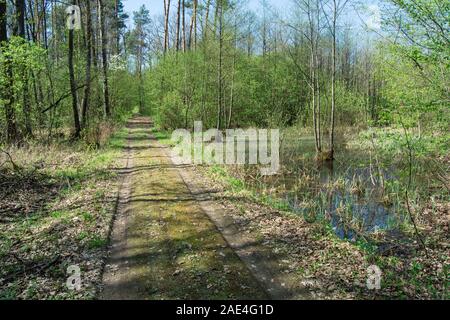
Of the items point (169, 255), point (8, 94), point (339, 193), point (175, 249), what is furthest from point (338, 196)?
point (8, 94)

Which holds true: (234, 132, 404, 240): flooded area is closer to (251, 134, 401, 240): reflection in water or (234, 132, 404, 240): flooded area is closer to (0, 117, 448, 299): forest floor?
(251, 134, 401, 240): reflection in water

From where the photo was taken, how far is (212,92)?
25.7 m

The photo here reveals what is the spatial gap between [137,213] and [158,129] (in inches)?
812

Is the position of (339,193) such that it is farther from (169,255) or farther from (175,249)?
(169,255)

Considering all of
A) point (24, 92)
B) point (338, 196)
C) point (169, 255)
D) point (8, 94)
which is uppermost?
point (24, 92)

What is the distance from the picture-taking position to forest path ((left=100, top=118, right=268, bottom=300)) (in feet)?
16.5

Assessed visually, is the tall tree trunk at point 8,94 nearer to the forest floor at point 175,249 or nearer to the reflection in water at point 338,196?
the forest floor at point 175,249

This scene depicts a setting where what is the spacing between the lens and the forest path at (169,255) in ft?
16.5

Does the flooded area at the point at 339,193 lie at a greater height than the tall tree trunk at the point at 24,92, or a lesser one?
lesser

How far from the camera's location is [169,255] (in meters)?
6.13

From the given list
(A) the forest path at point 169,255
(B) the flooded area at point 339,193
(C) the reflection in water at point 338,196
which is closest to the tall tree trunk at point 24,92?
(A) the forest path at point 169,255

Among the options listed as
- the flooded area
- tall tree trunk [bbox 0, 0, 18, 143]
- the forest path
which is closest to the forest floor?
the forest path
